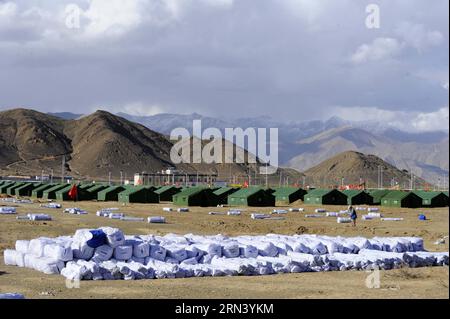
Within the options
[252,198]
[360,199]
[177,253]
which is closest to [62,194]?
[252,198]

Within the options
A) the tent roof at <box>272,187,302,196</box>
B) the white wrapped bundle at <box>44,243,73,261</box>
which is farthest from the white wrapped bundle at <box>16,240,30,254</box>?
the tent roof at <box>272,187,302,196</box>

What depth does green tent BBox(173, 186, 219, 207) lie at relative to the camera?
64.9m

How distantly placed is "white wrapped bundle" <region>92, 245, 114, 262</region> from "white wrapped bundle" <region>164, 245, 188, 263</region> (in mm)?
1838

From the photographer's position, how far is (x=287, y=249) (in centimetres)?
2220

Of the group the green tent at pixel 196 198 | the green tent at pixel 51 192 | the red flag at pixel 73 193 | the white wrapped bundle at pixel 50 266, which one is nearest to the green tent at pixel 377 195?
the green tent at pixel 196 198

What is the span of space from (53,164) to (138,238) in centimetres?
16357

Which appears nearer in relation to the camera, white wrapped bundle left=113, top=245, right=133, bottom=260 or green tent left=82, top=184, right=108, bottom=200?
white wrapped bundle left=113, top=245, right=133, bottom=260

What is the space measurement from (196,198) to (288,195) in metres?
13.6

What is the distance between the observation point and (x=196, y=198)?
6519 cm

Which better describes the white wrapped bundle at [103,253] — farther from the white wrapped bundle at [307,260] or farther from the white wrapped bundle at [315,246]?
the white wrapped bundle at [315,246]

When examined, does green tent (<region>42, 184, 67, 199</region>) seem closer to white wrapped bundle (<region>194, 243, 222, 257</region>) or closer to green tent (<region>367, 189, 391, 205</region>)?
green tent (<region>367, 189, 391, 205</region>)

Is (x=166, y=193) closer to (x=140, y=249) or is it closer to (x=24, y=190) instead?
(x=24, y=190)
